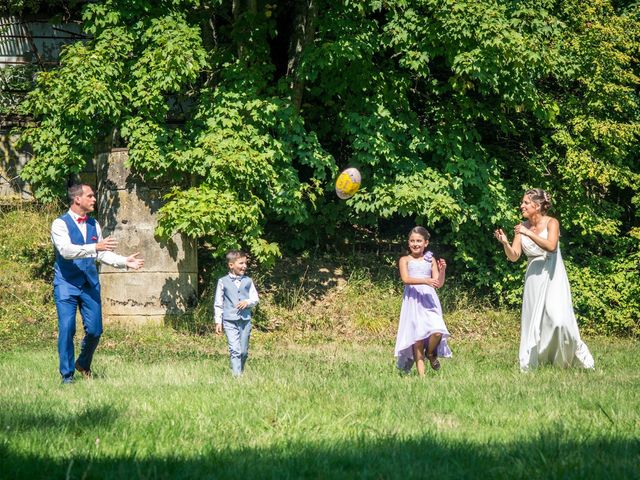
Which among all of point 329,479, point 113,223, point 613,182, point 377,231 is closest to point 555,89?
point 613,182

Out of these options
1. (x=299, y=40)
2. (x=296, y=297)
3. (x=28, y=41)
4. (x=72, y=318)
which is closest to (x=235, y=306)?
(x=72, y=318)

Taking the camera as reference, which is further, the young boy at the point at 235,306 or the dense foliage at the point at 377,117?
the dense foliage at the point at 377,117

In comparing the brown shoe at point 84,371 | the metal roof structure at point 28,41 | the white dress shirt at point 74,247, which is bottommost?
the brown shoe at point 84,371

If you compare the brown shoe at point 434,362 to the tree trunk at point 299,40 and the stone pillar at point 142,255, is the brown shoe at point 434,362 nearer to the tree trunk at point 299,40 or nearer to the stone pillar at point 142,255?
the stone pillar at point 142,255

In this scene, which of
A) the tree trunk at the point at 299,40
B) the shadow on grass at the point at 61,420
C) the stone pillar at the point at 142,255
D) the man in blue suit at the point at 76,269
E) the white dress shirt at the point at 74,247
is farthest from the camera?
the tree trunk at the point at 299,40

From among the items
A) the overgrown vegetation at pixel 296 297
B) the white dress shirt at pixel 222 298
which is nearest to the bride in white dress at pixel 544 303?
the white dress shirt at pixel 222 298

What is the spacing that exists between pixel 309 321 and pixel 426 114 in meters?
4.70

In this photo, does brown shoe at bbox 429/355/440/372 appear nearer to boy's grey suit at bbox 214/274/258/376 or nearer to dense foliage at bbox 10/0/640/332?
boy's grey suit at bbox 214/274/258/376

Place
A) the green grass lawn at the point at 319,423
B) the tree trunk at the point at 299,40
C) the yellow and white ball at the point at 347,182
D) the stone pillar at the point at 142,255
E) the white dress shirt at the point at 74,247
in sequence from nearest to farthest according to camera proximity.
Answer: the green grass lawn at the point at 319,423 < the white dress shirt at the point at 74,247 < the yellow and white ball at the point at 347,182 < the stone pillar at the point at 142,255 < the tree trunk at the point at 299,40

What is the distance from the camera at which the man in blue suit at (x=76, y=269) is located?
373 inches

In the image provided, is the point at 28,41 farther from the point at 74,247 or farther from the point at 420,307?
the point at 420,307

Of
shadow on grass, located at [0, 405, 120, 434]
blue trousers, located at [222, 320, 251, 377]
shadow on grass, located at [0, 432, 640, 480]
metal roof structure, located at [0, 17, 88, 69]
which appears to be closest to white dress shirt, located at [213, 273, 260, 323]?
blue trousers, located at [222, 320, 251, 377]

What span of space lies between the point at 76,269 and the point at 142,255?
656cm

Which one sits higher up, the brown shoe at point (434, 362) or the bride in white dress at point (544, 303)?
the bride in white dress at point (544, 303)
